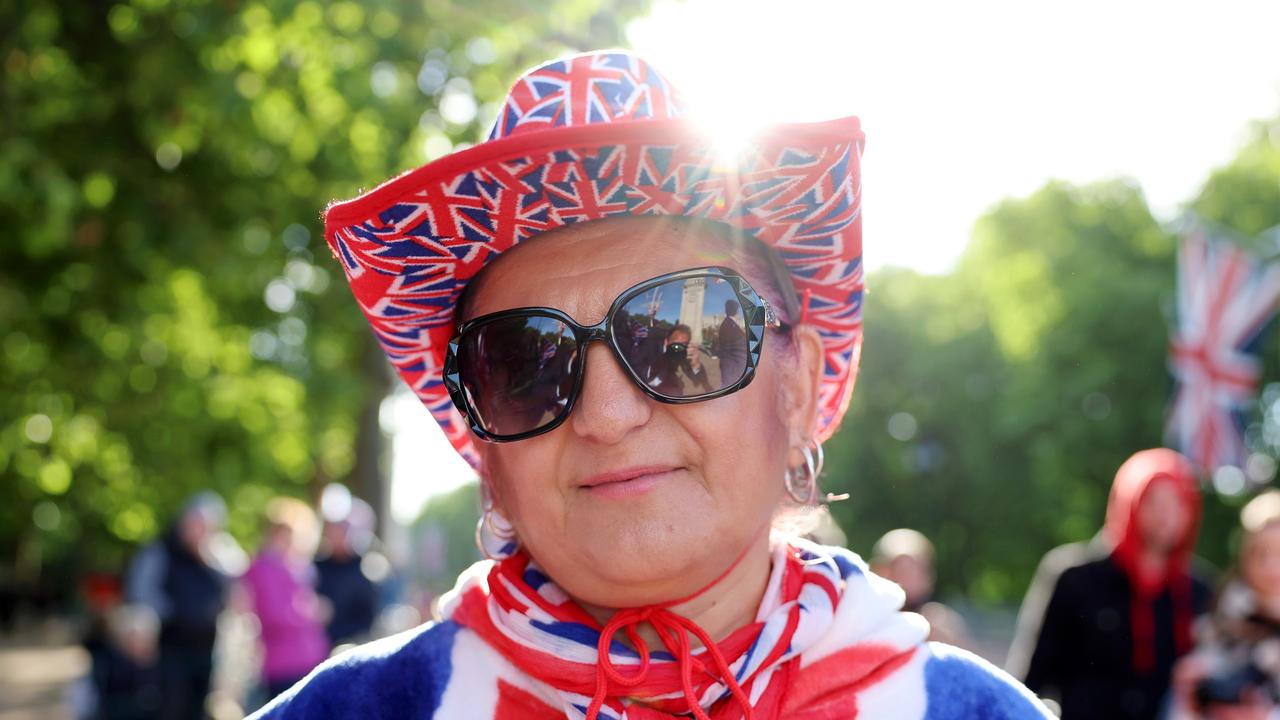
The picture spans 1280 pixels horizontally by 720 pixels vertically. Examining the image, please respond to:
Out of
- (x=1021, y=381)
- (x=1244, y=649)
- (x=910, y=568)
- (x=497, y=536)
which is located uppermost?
(x=497, y=536)

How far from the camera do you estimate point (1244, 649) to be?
4.41 m

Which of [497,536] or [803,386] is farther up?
[803,386]

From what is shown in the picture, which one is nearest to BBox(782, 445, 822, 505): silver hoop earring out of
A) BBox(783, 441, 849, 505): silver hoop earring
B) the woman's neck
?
BBox(783, 441, 849, 505): silver hoop earring

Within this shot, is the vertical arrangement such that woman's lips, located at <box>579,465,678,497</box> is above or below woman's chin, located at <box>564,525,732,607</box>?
above

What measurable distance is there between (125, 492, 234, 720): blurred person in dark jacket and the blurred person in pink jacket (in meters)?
0.37

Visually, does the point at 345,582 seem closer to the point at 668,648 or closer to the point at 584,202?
the point at 668,648

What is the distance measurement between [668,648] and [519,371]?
47cm

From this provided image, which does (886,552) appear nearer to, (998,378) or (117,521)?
(117,521)

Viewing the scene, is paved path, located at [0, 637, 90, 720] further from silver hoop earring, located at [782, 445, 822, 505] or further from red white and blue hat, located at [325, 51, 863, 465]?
silver hoop earring, located at [782, 445, 822, 505]

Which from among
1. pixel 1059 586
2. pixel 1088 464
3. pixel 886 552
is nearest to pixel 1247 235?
pixel 1088 464

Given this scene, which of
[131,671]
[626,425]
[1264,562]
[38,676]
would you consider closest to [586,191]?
[626,425]

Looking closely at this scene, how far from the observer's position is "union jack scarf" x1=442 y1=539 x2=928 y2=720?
68.4 inches

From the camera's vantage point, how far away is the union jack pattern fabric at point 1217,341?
402 inches

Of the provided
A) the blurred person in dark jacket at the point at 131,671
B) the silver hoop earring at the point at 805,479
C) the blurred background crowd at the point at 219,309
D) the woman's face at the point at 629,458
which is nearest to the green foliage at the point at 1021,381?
the blurred background crowd at the point at 219,309
